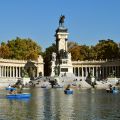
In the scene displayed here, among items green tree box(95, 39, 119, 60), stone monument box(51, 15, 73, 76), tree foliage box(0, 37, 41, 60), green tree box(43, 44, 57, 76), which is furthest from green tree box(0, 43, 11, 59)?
green tree box(95, 39, 119, 60)

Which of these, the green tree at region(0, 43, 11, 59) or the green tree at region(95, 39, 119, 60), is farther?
the green tree at region(0, 43, 11, 59)

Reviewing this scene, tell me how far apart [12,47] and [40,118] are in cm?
12879

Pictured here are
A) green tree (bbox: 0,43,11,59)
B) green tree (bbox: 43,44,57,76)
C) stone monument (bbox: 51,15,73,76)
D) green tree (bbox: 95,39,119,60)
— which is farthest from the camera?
green tree (bbox: 43,44,57,76)

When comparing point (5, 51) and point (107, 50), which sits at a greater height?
point (107, 50)

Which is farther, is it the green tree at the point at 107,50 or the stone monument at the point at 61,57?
the green tree at the point at 107,50

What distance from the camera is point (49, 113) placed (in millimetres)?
49969

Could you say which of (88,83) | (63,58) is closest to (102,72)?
(63,58)

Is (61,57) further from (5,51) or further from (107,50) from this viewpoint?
(5,51)

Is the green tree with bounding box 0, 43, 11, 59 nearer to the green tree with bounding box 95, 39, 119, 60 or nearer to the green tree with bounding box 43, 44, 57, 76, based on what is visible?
the green tree with bounding box 43, 44, 57, 76

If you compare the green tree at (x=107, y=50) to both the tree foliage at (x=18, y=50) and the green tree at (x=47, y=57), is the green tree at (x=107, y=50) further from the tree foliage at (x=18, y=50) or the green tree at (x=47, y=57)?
the tree foliage at (x=18, y=50)

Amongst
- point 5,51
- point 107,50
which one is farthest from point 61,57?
point 5,51

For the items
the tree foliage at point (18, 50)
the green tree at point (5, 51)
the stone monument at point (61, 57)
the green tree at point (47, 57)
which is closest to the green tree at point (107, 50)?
the green tree at point (47, 57)

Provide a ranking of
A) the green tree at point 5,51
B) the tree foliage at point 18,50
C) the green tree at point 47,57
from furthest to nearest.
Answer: the tree foliage at point 18,50
the green tree at point 47,57
the green tree at point 5,51

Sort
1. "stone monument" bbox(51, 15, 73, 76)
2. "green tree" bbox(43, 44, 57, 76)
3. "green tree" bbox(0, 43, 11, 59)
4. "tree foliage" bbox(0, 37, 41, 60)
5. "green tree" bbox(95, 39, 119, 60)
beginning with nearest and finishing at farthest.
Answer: "stone monument" bbox(51, 15, 73, 76)
"green tree" bbox(95, 39, 119, 60)
"green tree" bbox(0, 43, 11, 59)
"green tree" bbox(43, 44, 57, 76)
"tree foliage" bbox(0, 37, 41, 60)
